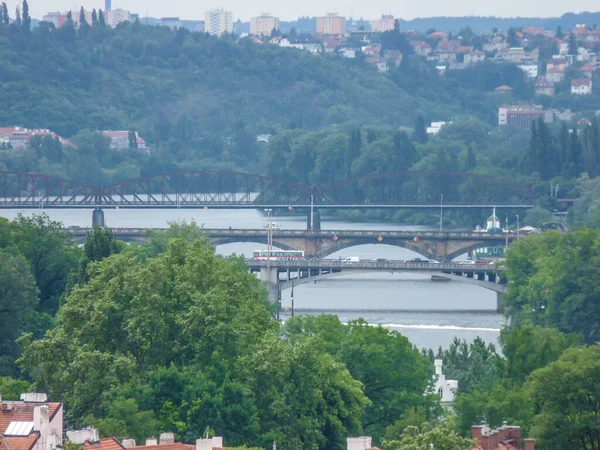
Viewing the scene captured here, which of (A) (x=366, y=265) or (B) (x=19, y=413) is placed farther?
(A) (x=366, y=265)

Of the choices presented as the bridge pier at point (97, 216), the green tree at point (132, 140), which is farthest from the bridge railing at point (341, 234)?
the green tree at point (132, 140)

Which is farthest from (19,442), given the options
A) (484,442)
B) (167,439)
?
(484,442)

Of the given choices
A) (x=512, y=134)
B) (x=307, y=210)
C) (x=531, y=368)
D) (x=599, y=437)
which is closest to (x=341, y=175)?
(x=307, y=210)

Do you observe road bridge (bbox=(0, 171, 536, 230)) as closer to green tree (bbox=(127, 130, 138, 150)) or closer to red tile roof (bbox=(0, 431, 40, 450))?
green tree (bbox=(127, 130, 138, 150))

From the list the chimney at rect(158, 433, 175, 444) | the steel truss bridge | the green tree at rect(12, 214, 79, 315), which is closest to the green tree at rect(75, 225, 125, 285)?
the green tree at rect(12, 214, 79, 315)

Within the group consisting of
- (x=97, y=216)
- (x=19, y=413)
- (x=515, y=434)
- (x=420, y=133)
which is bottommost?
(x=420, y=133)

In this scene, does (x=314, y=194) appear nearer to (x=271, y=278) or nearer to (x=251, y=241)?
(x=251, y=241)

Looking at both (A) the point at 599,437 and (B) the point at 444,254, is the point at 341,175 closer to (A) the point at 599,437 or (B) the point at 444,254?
(B) the point at 444,254

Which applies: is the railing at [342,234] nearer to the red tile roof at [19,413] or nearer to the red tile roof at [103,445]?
the red tile roof at [19,413]
